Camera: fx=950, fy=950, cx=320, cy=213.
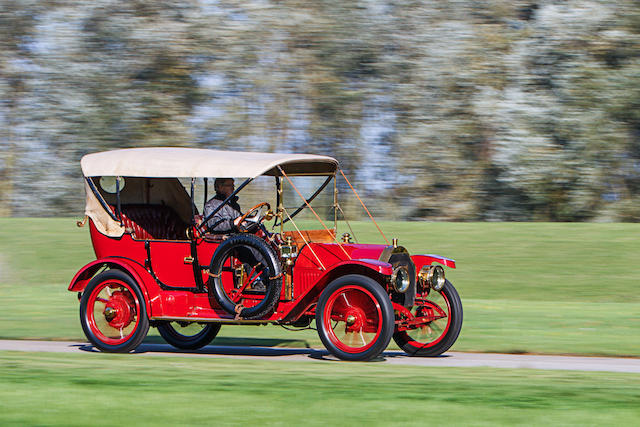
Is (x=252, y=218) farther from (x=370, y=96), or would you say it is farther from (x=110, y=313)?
(x=370, y=96)

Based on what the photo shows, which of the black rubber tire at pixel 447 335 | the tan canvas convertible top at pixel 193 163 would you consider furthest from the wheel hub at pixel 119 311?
the black rubber tire at pixel 447 335

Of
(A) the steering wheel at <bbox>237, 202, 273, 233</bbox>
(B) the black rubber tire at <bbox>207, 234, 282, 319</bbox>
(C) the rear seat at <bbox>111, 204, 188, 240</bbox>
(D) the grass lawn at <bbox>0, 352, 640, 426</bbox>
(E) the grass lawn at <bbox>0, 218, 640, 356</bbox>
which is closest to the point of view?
(D) the grass lawn at <bbox>0, 352, 640, 426</bbox>

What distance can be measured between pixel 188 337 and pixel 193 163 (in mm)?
2207

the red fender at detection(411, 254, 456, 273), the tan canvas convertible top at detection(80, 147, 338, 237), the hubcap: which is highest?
the tan canvas convertible top at detection(80, 147, 338, 237)

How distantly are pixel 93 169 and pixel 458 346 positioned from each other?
4.39 m

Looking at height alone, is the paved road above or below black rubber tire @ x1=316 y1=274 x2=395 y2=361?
below

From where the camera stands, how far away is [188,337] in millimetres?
10531

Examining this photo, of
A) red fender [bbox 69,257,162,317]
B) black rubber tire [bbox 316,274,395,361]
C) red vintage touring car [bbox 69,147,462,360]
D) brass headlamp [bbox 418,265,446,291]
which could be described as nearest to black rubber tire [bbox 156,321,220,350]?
red vintage touring car [bbox 69,147,462,360]

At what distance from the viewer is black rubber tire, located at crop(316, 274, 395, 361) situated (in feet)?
27.5

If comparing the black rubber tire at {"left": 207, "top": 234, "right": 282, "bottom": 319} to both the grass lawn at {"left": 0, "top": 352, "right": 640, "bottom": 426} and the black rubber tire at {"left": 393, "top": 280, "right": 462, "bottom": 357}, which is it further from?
the black rubber tire at {"left": 393, "top": 280, "right": 462, "bottom": 357}

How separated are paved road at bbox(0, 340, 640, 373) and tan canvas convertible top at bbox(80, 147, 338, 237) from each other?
141 centimetres

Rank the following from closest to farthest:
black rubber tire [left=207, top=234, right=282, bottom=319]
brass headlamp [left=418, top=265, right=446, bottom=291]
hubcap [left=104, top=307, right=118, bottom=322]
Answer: black rubber tire [left=207, top=234, right=282, bottom=319], brass headlamp [left=418, top=265, right=446, bottom=291], hubcap [left=104, top=307, right=118, bottom=322]

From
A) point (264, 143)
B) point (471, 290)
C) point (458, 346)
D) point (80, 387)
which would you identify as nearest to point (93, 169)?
point (80, 387)

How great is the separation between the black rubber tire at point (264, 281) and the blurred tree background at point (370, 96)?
52.3ft
